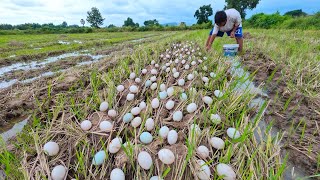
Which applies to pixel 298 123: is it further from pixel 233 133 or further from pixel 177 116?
pixel 177 116

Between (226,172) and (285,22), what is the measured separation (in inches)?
750

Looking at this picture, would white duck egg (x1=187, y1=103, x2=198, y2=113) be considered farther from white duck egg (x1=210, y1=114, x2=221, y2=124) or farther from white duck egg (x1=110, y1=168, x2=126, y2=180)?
white duck egg (x1=110, y1=168, x2=126, y2=180)

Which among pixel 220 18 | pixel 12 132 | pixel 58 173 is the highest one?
pixel 220 18

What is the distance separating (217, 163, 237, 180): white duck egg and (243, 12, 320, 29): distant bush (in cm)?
1442

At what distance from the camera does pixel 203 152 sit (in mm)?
1223

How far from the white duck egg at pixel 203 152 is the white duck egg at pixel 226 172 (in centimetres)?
13

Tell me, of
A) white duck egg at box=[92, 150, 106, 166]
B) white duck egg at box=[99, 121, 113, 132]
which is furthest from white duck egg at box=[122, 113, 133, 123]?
white duck egg at box=[92, 150, 106, 166]

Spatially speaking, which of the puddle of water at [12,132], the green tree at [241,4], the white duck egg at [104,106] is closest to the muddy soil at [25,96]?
the puddle of water at [12,132]

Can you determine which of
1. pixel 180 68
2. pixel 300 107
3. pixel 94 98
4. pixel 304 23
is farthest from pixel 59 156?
pixel 304 23

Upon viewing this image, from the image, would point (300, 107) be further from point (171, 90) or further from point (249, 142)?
point (171, 90)

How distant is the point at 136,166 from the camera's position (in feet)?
3.94

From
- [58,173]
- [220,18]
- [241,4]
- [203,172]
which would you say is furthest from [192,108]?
[241,4]

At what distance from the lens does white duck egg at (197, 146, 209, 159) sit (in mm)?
1218

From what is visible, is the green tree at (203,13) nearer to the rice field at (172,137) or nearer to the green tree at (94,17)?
the green tree at (94,17)
